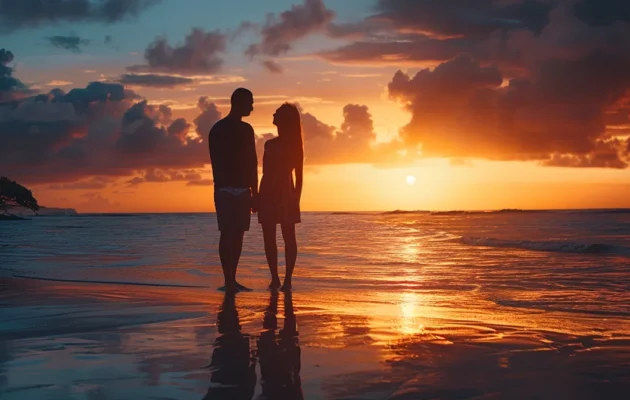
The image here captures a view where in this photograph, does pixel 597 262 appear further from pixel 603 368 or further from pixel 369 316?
pixel 603 368

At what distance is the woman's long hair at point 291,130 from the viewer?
826 cm

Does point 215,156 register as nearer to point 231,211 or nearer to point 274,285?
point 231,211

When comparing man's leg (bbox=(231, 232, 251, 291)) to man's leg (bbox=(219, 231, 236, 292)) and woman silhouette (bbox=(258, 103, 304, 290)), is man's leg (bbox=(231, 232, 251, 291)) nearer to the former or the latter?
man's leg (bbox=(219, 231, 236, 292))

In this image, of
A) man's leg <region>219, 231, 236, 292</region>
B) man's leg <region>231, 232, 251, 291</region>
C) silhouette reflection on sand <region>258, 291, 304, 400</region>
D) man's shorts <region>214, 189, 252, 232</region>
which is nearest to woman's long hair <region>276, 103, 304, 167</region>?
man's shorts <region>214, 189, 252, 232</region>

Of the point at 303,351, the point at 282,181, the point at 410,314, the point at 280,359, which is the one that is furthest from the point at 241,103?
the point at 280,359

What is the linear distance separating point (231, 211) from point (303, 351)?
12.8 ft

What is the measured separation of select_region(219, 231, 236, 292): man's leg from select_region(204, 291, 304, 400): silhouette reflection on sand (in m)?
2.19

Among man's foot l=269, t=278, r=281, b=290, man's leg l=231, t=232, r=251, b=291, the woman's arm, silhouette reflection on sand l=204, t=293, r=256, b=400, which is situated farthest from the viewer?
the woman's arm

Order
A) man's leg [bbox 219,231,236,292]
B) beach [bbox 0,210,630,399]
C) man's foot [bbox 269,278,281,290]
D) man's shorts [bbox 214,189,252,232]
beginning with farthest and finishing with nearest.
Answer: man's foot [bbox 269,278,281,290]
man's shorts [bbox 214,189,252,232]
man's leg [bbox 219,231,236,292]
beach [bbox 0,210,630,399]

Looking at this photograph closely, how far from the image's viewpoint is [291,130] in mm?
8289

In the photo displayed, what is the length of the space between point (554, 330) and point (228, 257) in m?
3.96

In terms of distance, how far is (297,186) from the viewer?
27.5 ft

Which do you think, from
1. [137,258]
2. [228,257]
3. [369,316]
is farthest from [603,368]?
[137,258]

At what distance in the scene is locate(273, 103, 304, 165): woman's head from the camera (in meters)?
8.26
